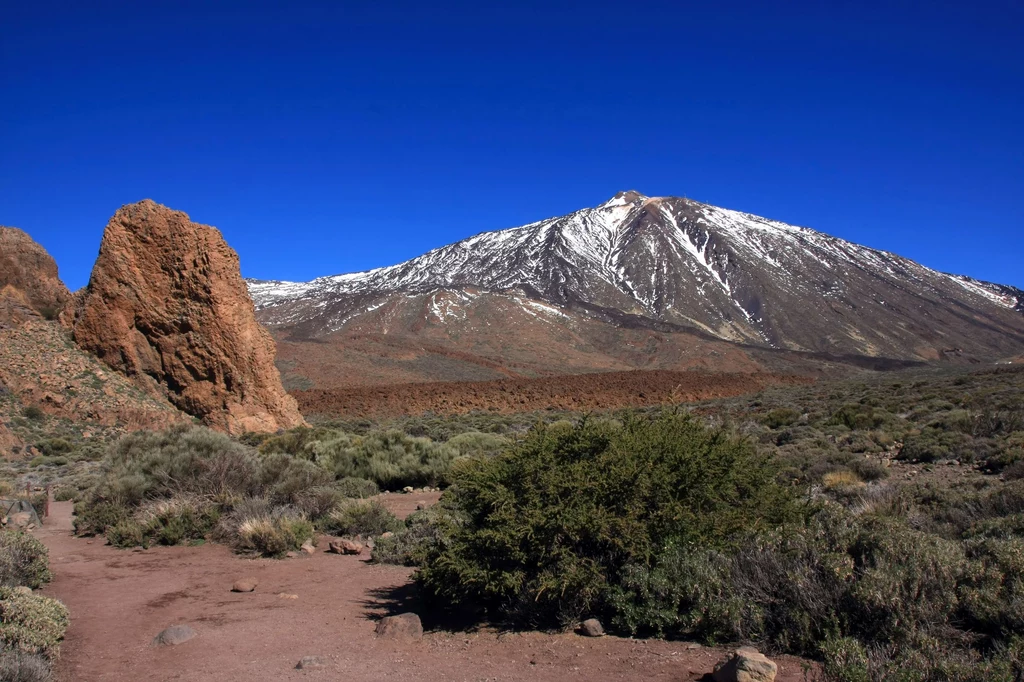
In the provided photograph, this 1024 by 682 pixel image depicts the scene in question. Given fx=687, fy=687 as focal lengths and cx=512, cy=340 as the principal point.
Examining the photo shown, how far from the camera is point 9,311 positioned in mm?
22047

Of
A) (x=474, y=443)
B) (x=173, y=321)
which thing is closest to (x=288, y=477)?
(x=474, y=443)

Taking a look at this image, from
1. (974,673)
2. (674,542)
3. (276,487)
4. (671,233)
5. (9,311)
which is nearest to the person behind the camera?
(974,673)

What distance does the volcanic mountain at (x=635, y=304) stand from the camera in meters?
70.9

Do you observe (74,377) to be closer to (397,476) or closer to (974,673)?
(397,476)

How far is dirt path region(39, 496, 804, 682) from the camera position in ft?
16.2

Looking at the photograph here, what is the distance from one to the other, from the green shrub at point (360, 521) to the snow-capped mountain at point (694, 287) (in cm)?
7274

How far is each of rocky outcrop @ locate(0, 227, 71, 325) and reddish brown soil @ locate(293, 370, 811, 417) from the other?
14620 millimetres

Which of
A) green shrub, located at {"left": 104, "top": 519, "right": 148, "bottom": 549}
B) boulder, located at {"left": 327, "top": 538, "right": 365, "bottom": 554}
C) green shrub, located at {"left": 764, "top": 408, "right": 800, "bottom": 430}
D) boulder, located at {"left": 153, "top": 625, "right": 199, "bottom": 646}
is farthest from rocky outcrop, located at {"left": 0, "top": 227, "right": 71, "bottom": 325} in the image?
green shrub, located at {"left": 764, "top": 408, "right": 800, "bottom": 430}

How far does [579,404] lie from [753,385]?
1517 centimetres

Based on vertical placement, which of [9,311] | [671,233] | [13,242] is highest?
[671,233]

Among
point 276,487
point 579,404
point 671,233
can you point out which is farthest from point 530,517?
point 671,233

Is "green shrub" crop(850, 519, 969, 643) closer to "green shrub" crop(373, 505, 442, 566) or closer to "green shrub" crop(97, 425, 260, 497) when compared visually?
"green shrub" crop(373, 505, 442, 566)

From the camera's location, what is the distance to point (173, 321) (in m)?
21.9

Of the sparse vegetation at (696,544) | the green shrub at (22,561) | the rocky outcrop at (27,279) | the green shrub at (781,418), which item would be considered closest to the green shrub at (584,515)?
the sparse vegetation at (696,544)
